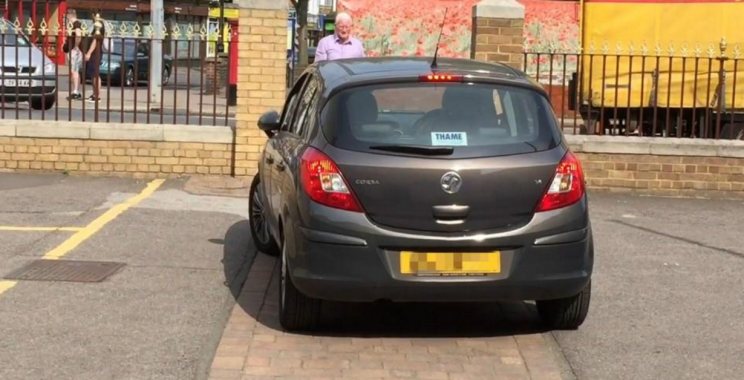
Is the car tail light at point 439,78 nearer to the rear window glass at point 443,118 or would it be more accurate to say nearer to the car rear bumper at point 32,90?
the rear window glass at point 443,118

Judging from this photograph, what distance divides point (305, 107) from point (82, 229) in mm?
2921

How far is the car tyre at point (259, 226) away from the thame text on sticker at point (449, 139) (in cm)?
226

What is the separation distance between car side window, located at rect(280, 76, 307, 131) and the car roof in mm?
543

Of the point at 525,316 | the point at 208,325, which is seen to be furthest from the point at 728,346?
the point at 208,325

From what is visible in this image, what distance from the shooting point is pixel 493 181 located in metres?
5.67

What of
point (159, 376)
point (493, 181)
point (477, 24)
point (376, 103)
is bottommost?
point (159, 376)

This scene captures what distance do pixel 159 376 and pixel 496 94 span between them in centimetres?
239

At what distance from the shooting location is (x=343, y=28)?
11.1 metres

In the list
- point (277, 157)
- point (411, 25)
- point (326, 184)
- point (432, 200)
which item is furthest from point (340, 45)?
point (411, 25)

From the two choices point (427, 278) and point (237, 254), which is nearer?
point (427, 278)

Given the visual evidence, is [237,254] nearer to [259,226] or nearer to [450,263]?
[259,226]

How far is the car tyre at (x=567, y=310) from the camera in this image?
616cm

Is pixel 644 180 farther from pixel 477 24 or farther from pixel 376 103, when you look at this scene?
pixel 376 103

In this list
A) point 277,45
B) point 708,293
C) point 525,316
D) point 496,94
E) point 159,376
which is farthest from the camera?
point 277,45
